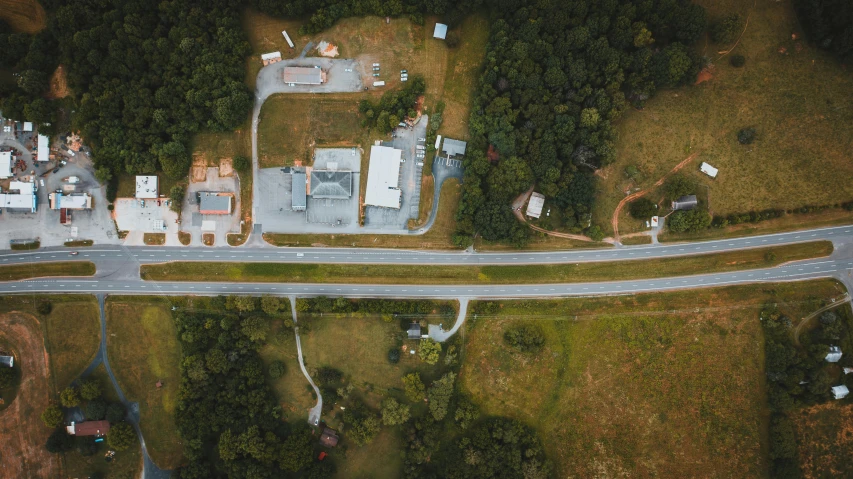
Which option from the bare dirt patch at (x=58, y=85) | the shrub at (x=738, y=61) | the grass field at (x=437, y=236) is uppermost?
the shrub at (x=738, y=61)

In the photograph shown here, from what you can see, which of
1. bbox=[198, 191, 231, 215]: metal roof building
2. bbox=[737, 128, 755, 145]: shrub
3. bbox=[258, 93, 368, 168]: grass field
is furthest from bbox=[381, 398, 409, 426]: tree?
bbox=[737, 128, 755, 145]: shrub

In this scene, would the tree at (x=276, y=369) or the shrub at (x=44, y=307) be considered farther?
the shrub at (x=44, y=307)

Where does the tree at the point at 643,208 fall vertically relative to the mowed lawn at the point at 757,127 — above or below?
below

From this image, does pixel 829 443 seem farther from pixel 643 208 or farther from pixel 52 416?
pixel 52 416

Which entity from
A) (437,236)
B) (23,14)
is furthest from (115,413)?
(23,14)

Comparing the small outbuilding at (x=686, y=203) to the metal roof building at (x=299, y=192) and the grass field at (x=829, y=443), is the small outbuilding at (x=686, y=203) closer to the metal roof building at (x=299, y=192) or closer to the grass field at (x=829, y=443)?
the grass field at (x=829, y=443)

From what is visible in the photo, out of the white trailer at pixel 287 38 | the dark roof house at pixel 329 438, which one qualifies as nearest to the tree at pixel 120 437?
the dark roof house at pixel 329 438
